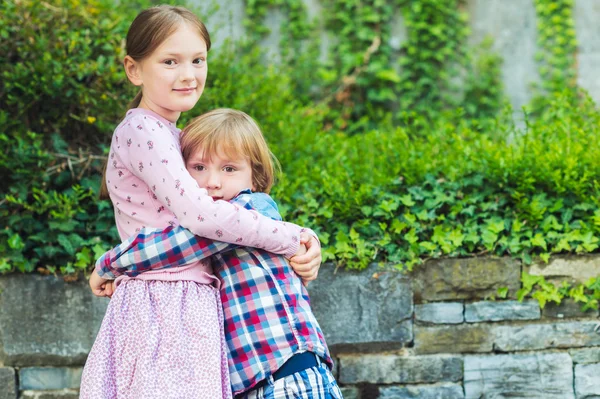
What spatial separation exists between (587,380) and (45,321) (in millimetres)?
2343

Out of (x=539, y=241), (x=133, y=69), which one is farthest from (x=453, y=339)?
(x=133, y=69)

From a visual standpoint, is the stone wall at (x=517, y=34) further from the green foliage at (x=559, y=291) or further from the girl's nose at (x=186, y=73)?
the girl's nose at (x=186, y=73)

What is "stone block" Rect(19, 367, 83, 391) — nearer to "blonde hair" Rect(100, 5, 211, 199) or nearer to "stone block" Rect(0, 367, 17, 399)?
"stone block" Rect(0, 367, 17, 399)

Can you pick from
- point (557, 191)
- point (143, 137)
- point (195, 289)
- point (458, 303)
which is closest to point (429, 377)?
point (458, 303)

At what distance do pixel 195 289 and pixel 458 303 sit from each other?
5.24 feet

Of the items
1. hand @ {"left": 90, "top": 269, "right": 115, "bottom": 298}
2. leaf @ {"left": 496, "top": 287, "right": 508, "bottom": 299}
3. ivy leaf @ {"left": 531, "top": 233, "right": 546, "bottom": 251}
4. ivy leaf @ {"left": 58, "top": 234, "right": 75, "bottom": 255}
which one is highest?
ivy leaf @ {"left": 531, "top": 233, "right": 546, "bottom": 251}

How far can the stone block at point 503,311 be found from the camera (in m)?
3.28

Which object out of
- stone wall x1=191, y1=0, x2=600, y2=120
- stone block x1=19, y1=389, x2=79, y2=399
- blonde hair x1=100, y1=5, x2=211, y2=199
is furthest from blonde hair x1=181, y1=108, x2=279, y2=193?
stone wall x1=191, y1=0, x2=600, y2=120

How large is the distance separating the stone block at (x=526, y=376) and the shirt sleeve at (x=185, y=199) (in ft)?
5.13

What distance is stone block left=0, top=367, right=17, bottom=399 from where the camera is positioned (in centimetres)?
323

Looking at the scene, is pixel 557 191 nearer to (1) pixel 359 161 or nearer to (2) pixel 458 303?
(2) pixel 458 303

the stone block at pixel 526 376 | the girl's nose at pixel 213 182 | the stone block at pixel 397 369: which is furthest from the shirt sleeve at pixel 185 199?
the stone block at pixel 526 376

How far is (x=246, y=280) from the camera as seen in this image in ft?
6.91

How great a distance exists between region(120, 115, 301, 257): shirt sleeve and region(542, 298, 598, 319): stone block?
1658mm
